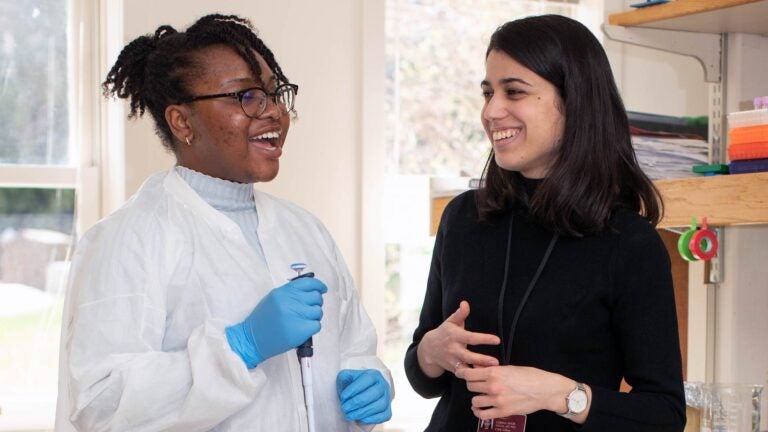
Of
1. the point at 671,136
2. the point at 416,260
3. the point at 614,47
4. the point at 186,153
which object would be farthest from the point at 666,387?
the point at 614,47

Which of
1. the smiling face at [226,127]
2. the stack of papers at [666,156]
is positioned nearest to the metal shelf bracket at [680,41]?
the stack of papers at [666,156]

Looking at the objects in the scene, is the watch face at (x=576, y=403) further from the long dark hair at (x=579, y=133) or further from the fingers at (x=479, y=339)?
the long dark hair at (x=579, y=133)

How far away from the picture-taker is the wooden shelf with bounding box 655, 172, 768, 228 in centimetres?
157

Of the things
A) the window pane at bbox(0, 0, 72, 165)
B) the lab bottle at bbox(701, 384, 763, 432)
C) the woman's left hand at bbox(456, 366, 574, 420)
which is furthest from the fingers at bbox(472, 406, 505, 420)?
the window pane at bbox(0, 0, 72, 165)

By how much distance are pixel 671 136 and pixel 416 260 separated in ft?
3.70

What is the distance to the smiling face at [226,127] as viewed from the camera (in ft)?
4.52

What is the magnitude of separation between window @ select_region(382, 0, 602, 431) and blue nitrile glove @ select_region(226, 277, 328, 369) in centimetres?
161

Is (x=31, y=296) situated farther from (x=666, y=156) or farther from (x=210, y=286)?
(x=666, y=156)

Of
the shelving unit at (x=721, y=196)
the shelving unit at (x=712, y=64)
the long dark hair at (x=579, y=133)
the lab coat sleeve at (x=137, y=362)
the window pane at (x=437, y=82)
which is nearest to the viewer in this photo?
the lab coat sleeve at (x=137, y=362)

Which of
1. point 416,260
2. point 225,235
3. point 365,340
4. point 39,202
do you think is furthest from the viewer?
point 416,260

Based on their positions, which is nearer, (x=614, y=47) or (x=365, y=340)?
(x=365, y=340)

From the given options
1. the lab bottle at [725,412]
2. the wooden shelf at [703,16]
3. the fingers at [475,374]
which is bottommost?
the lab bottle at [725,412]

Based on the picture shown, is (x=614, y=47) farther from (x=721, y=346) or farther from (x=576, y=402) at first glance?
(x=576, y=402)

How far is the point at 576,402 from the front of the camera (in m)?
1.21
